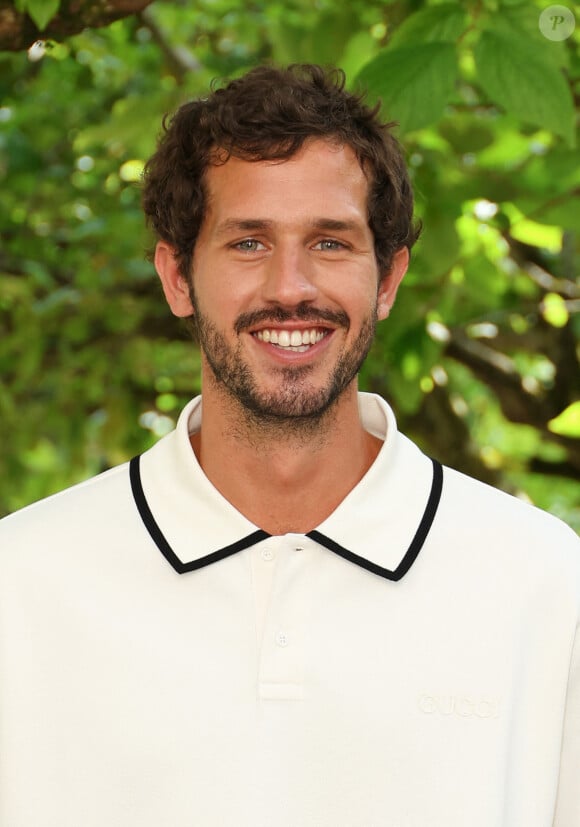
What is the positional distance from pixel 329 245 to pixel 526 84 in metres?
0.41

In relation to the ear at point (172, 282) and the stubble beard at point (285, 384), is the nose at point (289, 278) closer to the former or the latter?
the stubble beard at point (285, 384)

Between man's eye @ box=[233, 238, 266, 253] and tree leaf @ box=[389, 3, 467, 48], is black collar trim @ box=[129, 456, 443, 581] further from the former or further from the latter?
tree leaf @ box=[389, 3, 467, 48]

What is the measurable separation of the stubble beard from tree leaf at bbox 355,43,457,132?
343mm

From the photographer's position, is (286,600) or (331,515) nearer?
(286,600)

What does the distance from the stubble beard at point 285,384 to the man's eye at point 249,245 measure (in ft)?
0.39

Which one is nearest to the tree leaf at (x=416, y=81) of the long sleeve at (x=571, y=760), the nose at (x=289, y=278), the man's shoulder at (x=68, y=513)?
the nose at (x=289, y=278)

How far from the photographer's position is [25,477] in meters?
4.71

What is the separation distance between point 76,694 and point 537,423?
2.46 m

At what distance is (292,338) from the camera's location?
2105mm

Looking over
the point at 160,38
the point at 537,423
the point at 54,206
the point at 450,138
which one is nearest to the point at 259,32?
the point at 160,38

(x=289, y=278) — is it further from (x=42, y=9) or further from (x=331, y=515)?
(x=42, y=9)

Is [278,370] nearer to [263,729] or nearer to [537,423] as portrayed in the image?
[263,729]

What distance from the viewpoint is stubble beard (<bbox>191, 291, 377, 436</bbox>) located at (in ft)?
6.98

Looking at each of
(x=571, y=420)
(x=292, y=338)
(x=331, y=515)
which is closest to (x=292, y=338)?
(x=292, y=338)
